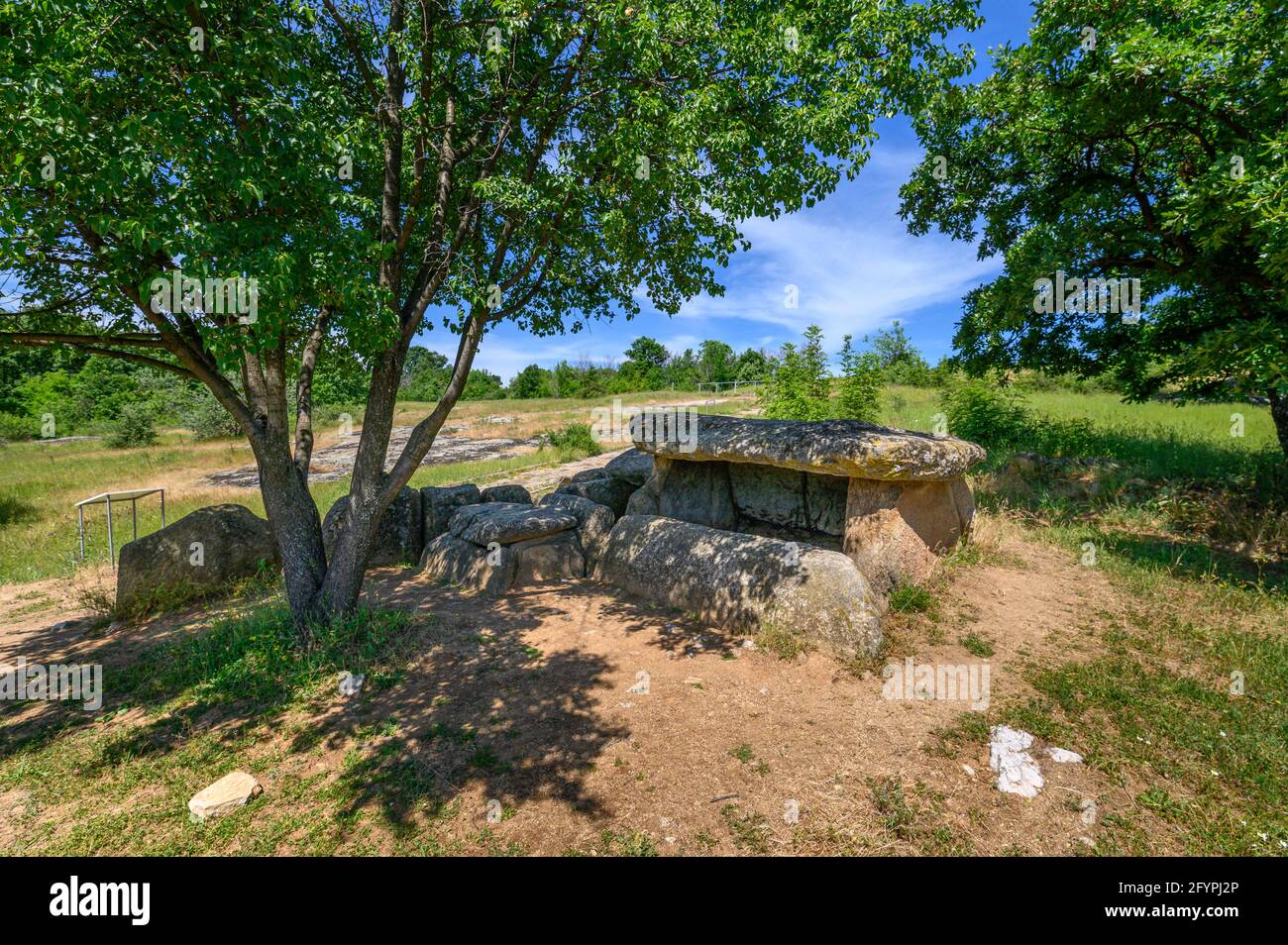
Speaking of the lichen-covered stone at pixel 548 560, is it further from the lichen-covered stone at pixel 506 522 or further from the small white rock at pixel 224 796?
the small white rock at pixel 224 796

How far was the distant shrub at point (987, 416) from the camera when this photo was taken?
43.1ft

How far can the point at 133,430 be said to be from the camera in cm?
2958

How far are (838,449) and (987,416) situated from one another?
10409mm

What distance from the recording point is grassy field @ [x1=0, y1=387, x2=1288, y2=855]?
9.54ft

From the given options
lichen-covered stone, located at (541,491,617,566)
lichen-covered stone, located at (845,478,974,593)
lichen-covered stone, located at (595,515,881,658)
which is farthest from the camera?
lichen-covered stone, located at (541,491,617,566)

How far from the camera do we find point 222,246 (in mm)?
3582

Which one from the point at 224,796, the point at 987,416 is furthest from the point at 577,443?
the point at 224,796

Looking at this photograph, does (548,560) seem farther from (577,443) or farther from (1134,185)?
(577,443)

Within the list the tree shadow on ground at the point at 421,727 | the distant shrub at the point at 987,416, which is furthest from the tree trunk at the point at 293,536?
the distant shrub at the point at 987,416

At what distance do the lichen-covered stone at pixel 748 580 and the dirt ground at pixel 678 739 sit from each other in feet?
0.86

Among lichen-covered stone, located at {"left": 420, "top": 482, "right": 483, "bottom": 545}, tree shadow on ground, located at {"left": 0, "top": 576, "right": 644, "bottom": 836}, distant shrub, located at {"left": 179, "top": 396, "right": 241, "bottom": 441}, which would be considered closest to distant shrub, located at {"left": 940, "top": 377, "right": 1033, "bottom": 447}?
lichen-covered stone, located at {"left": 420, "top": 482, "right": 483, "bottom": 545}

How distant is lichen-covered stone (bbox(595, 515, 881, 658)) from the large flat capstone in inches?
44.9

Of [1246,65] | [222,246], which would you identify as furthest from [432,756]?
[1246,65]

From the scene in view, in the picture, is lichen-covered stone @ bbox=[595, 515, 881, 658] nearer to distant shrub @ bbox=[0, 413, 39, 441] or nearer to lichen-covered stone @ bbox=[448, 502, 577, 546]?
lichen-covered stone @ bbox=[448, 502, 577, 546]
